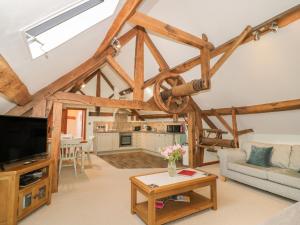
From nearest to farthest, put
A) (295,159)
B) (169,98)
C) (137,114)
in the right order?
(295,159) → (169,98) → (137,114)

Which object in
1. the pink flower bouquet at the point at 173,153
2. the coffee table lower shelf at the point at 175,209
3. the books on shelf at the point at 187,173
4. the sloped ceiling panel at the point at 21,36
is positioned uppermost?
the sloped ceiling panel at the point at 21,36

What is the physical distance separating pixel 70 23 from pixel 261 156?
4192 millimetres

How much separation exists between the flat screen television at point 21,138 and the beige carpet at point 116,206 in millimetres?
852

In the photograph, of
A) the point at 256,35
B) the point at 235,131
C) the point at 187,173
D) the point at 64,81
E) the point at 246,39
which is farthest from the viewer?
the point at 235,131

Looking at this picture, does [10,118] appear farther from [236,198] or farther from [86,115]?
[86,115]

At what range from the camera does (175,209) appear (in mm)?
2393

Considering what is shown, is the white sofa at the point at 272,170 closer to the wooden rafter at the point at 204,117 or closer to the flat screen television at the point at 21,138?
the wooden rafter at the point at 204,117

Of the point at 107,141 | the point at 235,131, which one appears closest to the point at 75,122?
the point at 107,141

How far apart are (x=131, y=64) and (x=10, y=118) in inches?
151

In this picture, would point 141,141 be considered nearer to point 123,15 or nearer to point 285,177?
point 285,177

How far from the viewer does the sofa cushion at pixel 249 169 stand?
323cm

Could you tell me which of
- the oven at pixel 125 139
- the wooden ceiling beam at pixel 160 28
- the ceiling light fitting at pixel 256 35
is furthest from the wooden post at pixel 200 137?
the oven at pixel 125 139

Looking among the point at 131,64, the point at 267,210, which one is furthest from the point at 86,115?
Result: the point at 267,210

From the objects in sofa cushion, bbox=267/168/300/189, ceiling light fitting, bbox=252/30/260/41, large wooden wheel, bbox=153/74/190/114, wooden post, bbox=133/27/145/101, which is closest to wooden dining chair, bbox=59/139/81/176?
wooden post, bbox=133/27/145/101
